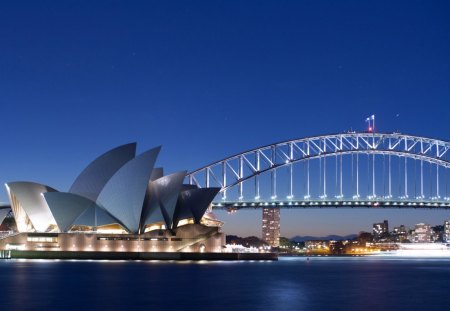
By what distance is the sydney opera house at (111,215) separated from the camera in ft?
251

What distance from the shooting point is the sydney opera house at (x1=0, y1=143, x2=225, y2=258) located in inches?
3017

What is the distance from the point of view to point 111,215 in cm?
A: 7725

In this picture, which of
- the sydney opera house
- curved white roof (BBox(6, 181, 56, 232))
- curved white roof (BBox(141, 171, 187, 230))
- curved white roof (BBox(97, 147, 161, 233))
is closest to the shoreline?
the sydney opera house

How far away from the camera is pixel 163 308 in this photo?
102 feet

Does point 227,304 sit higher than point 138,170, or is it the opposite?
point 138,170

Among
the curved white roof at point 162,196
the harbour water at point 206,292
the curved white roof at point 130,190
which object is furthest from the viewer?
the curved white roof at point 162,196

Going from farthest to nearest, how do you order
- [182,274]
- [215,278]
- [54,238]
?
[54,238]
[182,274]
[215,278]

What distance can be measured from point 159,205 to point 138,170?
5.13 m

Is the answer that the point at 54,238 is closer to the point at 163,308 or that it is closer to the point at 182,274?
the point at 182,274

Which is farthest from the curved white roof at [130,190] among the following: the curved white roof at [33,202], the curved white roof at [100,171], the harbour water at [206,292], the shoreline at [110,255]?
the harbour water at [206,292]

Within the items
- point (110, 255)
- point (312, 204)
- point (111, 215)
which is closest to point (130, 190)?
point (111, 215)

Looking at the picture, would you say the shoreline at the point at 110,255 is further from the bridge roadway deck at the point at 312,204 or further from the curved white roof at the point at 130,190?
the bridge roadway deck at the point at 312,204

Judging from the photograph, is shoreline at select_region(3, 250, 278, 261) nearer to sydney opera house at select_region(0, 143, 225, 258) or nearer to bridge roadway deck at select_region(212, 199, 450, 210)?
sydney opera house at select_region(0, 143, 225, 258)

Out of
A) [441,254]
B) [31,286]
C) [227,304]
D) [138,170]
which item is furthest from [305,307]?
[441,254]
